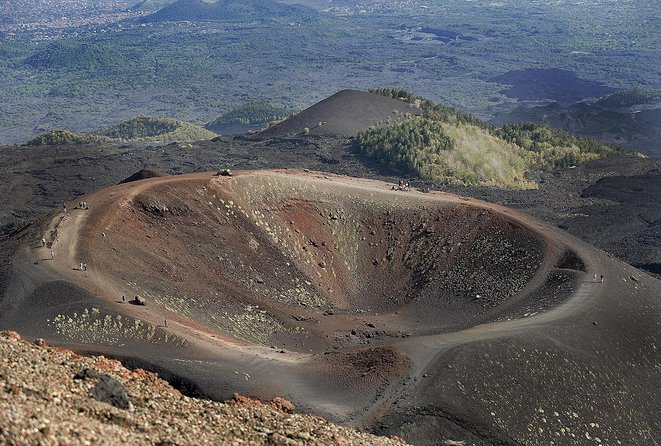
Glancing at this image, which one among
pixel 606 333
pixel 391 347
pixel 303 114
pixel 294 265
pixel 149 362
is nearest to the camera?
pixel 149 362

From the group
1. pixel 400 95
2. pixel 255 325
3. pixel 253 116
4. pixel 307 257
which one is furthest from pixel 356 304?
pixel 253 116

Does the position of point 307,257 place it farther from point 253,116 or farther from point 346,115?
point 253,116

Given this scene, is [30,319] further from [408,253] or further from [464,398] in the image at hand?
[408,253]

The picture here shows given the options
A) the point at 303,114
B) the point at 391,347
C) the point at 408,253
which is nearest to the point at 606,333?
the point at 391,347

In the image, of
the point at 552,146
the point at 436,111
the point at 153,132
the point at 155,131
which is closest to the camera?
the point at 552,146

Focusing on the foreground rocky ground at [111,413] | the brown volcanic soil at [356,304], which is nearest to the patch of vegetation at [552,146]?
the brown volcanic soil at [356,304]

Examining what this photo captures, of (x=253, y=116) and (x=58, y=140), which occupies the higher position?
(x=58, y=140)
